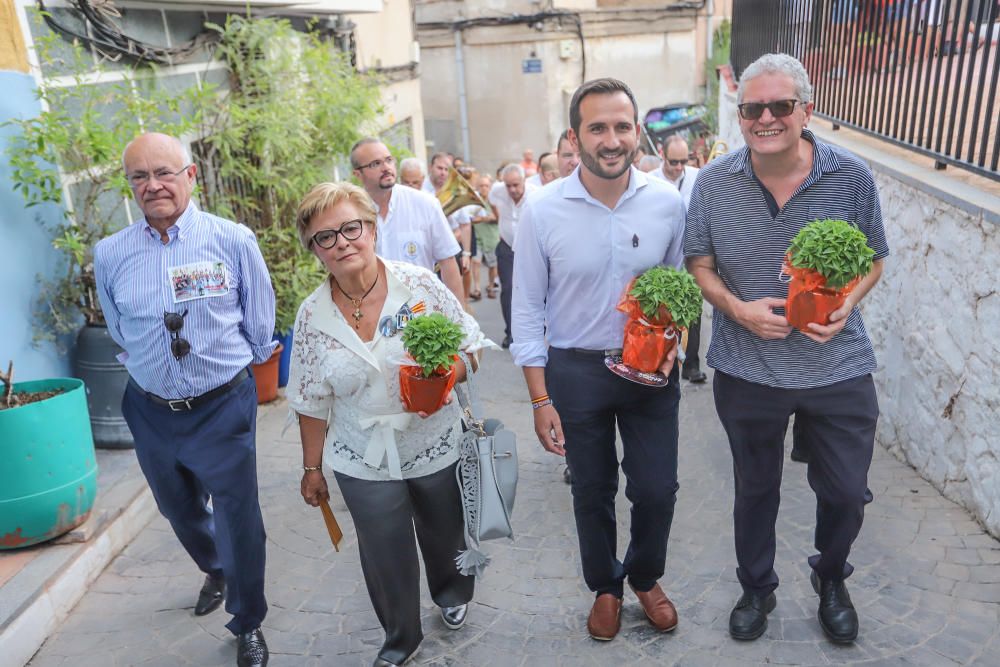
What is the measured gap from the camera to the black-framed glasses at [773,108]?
316 centimetres

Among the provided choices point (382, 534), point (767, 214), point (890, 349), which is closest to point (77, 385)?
point (382, 534)

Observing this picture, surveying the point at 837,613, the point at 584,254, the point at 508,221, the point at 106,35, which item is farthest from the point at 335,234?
the point at 508,221

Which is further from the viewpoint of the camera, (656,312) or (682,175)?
Result: (682,175)

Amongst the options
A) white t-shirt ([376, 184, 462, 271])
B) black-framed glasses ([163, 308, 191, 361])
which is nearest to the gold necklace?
black-framed glasses ([163, 308, 191, 361])

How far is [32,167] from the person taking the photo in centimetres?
542

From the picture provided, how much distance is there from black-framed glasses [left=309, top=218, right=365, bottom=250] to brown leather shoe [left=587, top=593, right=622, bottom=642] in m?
1.96

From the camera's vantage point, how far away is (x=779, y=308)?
330cm

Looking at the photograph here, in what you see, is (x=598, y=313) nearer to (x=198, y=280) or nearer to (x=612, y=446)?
(x=612, y=446)

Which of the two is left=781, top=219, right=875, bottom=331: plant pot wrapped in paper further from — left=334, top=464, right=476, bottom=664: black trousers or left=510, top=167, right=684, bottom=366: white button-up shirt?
left=334, top=464, right=476, bottom=664: black trousers

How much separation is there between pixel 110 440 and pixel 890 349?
5450 mm

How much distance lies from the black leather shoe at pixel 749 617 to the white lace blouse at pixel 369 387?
1.47m

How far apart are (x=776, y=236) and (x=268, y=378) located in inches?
212

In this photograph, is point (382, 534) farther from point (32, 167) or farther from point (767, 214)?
point (32, 167)

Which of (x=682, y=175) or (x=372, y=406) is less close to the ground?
(x=682, y=175)
